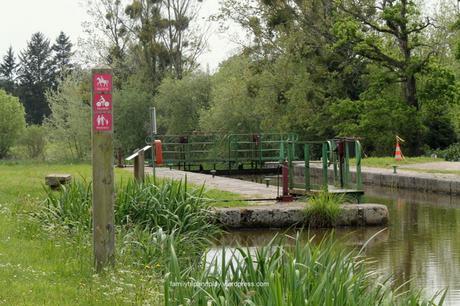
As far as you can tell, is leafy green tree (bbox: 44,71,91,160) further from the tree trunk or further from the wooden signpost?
the wooden signpost

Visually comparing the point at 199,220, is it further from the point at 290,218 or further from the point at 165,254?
the point at 290,218

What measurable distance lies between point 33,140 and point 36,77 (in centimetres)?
3867

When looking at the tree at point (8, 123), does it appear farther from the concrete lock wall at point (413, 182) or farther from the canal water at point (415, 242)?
the canal water at point (415, 242)

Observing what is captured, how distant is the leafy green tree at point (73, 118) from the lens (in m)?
53.9

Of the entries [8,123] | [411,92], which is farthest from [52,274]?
[8,123]

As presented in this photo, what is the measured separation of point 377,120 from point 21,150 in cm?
3531

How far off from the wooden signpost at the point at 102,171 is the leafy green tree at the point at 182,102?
4130 centimetres

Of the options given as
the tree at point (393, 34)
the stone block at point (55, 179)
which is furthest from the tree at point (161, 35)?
the stone block at point (55, 179)

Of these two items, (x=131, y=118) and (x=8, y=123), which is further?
(x=8, y=123)

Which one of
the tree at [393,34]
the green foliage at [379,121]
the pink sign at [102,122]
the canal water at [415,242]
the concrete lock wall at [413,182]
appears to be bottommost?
the canal water at [415,242]

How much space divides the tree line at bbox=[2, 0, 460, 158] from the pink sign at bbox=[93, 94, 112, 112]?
1913cm

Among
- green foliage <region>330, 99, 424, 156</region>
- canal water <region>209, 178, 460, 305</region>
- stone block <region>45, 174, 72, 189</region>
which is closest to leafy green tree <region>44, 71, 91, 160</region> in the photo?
green foliage <region>330, 99, 424, 156</region>

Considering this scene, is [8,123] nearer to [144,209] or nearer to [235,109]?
[235,109]

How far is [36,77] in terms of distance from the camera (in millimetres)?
100938
